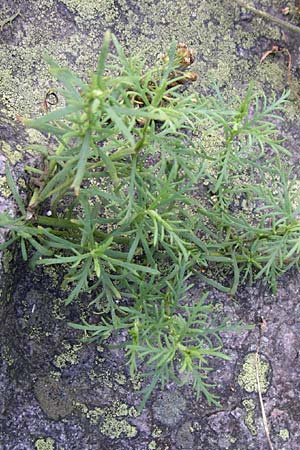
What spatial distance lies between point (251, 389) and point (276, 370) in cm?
10

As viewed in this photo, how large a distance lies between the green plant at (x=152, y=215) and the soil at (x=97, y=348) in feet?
0.25

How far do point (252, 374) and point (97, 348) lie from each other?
1.61ft

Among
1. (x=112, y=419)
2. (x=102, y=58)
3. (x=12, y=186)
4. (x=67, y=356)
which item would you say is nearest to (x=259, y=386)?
(x=112, y=419)

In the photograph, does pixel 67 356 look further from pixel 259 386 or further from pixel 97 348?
pixel 259 386

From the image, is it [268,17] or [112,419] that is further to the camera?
[268,17]

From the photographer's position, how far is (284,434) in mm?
1919

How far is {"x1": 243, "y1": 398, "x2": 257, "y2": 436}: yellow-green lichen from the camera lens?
1.91 meters

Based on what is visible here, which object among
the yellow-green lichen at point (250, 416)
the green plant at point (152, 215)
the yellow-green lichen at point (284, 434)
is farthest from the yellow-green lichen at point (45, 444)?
the yellow-green lichen at point (284, 434)

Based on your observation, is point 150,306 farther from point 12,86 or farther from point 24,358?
point 12,86

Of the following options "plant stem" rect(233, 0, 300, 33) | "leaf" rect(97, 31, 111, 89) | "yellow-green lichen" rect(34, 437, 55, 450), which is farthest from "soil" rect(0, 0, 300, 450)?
"leaf" rect(97, 31, 111, 89)

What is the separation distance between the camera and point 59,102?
6.55ft

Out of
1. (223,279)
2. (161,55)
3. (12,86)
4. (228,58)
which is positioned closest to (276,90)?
(228,58)

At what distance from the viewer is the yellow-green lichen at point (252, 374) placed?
1.94m

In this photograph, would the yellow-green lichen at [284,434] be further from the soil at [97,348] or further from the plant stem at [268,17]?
the plant stem at [268,17]
